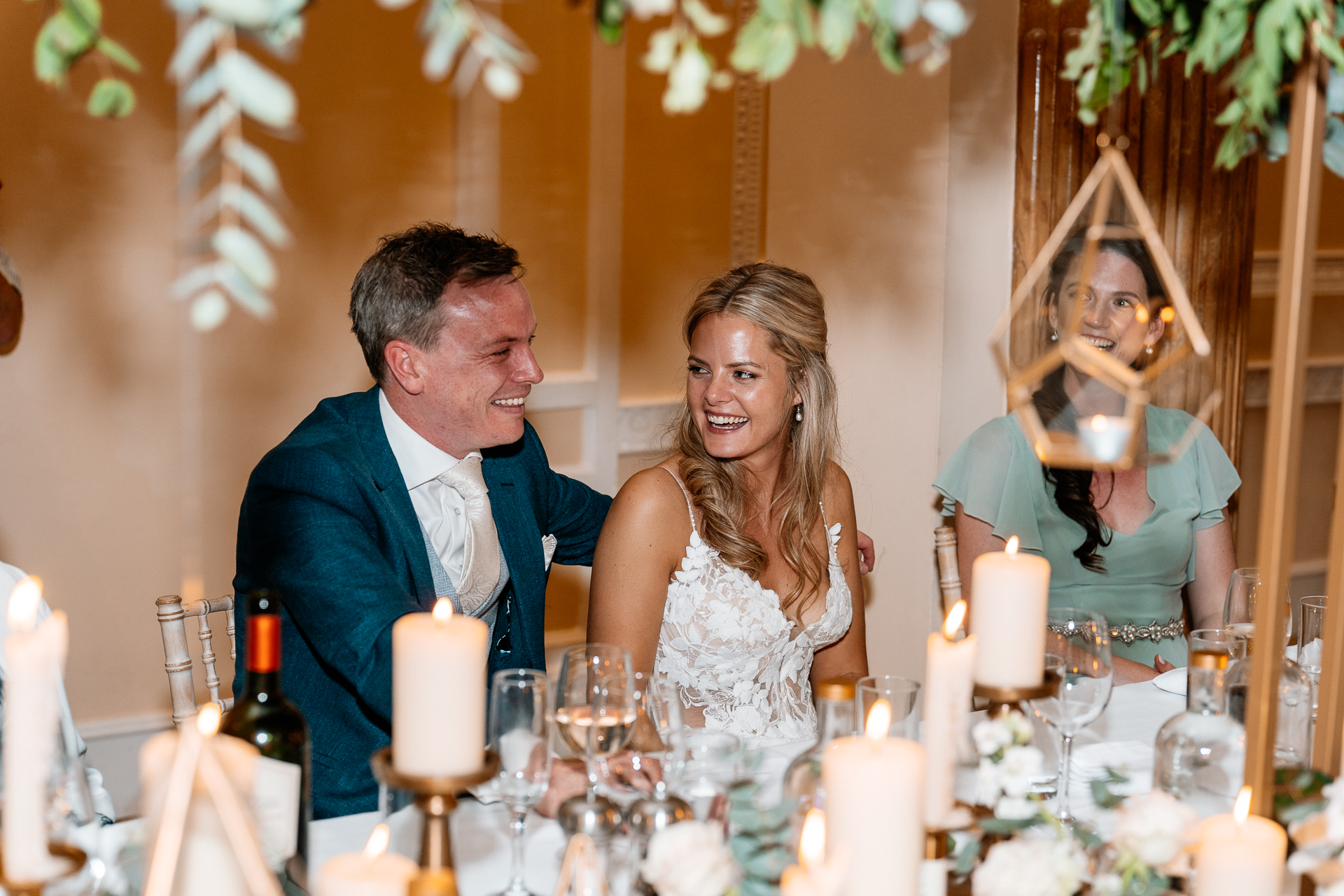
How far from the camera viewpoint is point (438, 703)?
3.37 ft

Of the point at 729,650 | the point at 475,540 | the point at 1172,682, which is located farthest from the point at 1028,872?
the point at 475,540

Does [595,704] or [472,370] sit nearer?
[595,704]

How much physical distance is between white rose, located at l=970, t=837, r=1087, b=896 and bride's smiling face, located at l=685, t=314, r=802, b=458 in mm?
1485

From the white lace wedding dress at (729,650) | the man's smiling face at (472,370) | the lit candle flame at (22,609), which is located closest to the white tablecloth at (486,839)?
the lit candle flame at (22,609)

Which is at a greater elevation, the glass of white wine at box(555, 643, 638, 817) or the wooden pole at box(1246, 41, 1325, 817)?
the wooden pole at box(1246, 41, 1325, 817)

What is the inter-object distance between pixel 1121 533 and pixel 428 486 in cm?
145

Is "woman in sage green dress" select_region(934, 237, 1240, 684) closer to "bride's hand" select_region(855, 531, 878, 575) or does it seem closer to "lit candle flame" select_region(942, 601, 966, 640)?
"bride's hand" select_region(855, 531, 878, 575)

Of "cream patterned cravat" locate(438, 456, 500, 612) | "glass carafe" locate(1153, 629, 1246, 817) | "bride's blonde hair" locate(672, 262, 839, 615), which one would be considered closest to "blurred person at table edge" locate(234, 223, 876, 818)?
"cream patterned cravat" locate(438, 456, 500, 612)

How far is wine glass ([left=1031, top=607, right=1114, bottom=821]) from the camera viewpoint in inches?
56.7

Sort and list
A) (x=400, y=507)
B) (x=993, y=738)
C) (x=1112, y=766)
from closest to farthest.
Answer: (x=993, y=738)
(x=1112, y=766)
(x=400, y=507)

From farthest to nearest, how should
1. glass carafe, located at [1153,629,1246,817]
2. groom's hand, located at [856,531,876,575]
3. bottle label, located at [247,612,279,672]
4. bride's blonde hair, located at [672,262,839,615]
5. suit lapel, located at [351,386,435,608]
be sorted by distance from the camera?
groom's hand, located at [856,531,876,575] < bride's blonde hair, located at [672,262,839,615] < suit lapel, located at [351,386,435,608] < glass carafe, located at [1153,629,1246,817] < bottle label, located at [247,612,279,672]

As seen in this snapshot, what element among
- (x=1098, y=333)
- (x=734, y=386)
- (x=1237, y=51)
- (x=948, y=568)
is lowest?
(x=948, y=568)

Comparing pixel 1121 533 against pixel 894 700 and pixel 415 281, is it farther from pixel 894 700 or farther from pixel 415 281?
pixel 894 700

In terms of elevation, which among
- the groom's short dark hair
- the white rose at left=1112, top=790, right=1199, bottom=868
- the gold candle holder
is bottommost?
the white rose at left=1112, top=790, right=1199, bottom=868
